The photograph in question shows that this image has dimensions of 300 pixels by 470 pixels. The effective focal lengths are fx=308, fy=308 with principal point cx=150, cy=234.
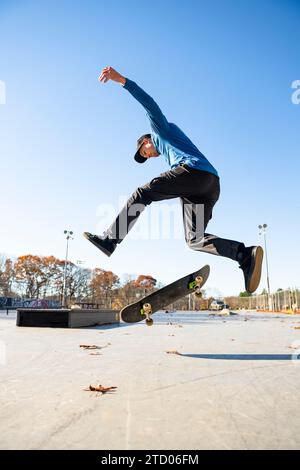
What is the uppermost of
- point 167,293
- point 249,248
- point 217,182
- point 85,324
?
point 217,182

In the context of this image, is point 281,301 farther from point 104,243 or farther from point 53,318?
point 104,243

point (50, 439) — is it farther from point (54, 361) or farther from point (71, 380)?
point (54, 361)

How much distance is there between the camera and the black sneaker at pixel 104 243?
3.49 meters

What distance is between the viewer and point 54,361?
2914 mm

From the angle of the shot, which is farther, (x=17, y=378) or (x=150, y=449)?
(x=17, y=378)

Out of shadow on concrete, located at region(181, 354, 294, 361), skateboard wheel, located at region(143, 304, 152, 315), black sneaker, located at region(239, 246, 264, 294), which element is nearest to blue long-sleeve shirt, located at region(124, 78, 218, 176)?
black sneaker, located at region(239, 246, 264, 294)

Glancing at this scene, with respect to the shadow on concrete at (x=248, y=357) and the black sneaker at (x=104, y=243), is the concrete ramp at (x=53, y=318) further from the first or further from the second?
the shadow on concrete at (x=248, y=357)

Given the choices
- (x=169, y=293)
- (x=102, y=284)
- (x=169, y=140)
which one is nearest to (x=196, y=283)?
(x=169, y=293)

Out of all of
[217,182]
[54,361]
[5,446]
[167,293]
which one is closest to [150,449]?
[5,446]

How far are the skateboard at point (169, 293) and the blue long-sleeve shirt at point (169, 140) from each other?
1206 mm

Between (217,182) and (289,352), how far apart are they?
216cm

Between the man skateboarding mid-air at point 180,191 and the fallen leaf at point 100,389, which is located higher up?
the man skateboarding mid-air at point 180,191

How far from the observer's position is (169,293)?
12.0 feet

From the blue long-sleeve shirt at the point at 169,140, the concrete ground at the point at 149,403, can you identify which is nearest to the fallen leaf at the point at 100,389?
the concrete ground at the point at 149,403
